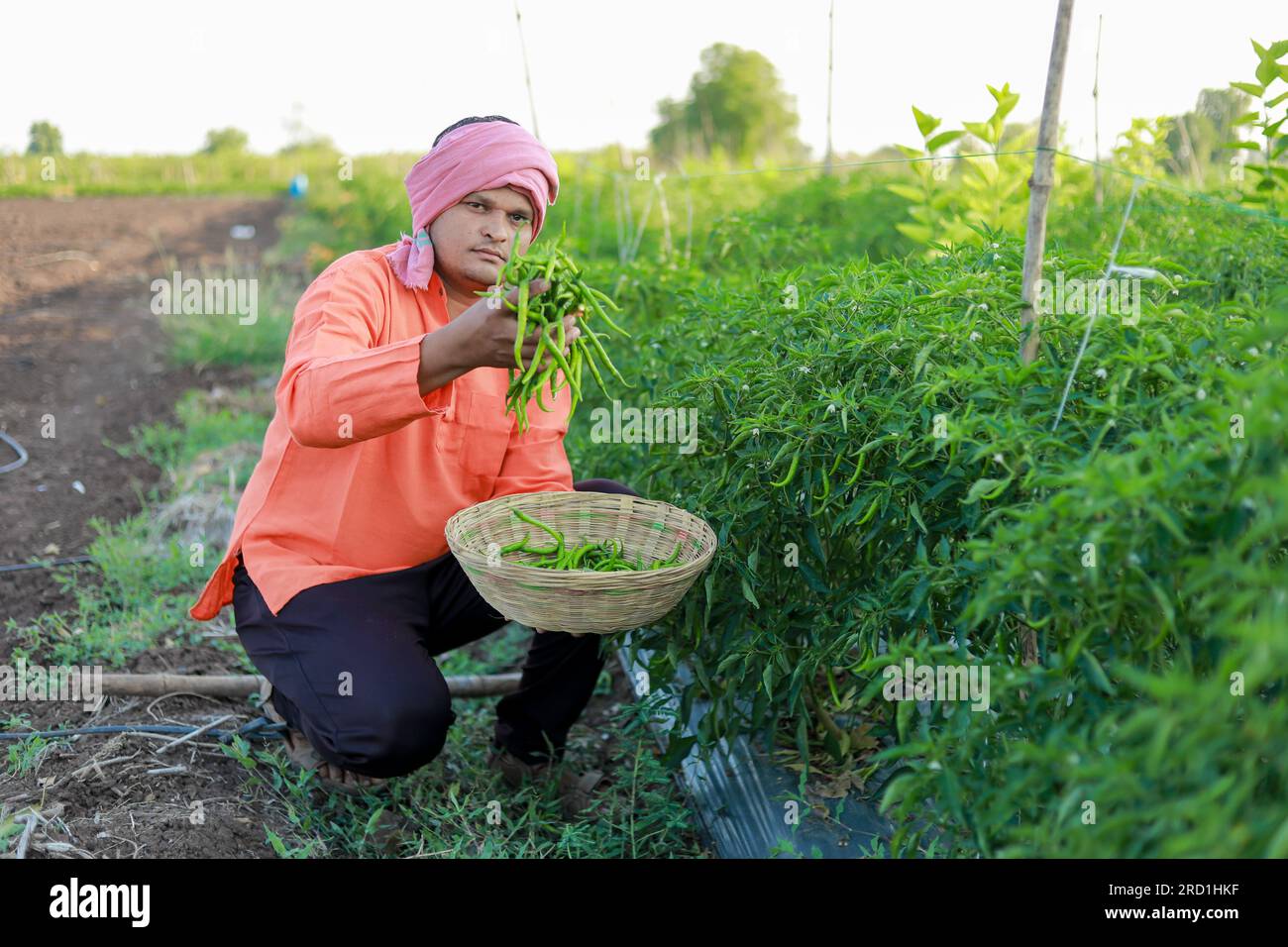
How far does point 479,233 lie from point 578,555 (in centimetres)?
88

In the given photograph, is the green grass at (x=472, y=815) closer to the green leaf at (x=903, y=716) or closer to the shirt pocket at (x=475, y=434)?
the shirt pocket at (x=475, y=434)

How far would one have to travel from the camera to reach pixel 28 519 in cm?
461

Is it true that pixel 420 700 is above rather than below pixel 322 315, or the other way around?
below

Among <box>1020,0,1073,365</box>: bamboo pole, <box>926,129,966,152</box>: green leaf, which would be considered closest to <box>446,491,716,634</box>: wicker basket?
<box>1020,0,1073,365</box>: bamboo pole

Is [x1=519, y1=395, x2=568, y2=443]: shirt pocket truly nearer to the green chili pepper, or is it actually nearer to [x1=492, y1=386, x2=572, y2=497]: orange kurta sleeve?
[x1=492, y1=386, x2=572, y2=497]: orange kurta sleeve

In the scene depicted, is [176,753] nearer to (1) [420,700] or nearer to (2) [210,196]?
(1) [420,700]

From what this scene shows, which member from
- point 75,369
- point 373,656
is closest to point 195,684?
point 373,656

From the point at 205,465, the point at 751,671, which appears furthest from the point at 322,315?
the point at 205,465

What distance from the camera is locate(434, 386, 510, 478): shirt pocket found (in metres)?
2.75

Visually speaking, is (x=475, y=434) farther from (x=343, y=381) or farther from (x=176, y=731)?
(x=176, y=731)

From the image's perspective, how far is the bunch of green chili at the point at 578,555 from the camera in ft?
8.09

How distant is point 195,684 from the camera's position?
316 cm

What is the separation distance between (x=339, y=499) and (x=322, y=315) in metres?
0.48
